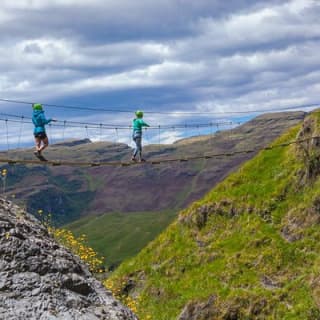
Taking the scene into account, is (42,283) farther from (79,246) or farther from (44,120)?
(79,246)

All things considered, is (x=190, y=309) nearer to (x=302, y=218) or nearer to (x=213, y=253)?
(x=213, y=253)

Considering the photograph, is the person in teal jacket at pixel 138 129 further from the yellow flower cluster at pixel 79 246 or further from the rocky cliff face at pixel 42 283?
the rocky cliff face at pixel 42 283

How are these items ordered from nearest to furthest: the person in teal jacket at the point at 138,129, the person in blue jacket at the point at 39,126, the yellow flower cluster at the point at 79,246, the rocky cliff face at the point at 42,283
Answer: the rocky cliff face at the point at 42,283 → the person in blue jacket at the point at 39,126 → the person in teal jacket at the point at 138,129 → the yellow flower cluster at the point at 79,246

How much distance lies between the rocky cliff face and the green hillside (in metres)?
30.9

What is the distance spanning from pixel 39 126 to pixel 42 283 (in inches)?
494

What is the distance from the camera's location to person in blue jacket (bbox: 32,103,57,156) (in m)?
28.5

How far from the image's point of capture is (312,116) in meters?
71.2

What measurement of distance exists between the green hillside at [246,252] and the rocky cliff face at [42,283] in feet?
101

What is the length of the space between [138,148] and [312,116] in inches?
1584

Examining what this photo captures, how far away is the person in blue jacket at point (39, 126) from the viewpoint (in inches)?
1124

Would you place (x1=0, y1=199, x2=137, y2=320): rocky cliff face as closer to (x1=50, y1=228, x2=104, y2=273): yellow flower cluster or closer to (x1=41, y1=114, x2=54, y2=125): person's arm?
(x1=41, y1=114, x2=54, y2=125): person's arm

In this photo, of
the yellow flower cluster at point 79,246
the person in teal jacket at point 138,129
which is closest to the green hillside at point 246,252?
the yellow flower cluster at point 79,246

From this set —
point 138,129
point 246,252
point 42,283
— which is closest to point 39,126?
point 138,129

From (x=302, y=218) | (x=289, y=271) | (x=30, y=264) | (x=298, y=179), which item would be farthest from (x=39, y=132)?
(x=298, y=179)
